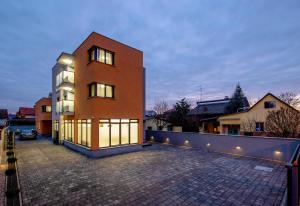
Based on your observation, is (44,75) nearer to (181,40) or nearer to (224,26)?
(181,40)

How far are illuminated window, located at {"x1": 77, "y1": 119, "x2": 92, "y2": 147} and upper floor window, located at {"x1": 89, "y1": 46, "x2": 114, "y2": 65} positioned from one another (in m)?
5.12

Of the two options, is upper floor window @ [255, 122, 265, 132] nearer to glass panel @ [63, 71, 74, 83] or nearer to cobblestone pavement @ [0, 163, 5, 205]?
glass panel @ [63, 71, 74, 83]

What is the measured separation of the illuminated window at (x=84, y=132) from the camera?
498 inches

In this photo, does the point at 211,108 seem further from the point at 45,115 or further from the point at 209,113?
the point at 45,115

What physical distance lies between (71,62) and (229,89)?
39.9 metres

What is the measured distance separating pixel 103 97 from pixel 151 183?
775cm

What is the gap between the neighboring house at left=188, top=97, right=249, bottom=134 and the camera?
93.8ft

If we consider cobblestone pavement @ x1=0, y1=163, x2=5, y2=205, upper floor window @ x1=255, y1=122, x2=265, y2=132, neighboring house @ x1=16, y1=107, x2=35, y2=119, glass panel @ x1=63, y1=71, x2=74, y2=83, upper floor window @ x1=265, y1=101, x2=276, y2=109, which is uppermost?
glass panel @ x1=63, y1=71, x2=74, y2=83

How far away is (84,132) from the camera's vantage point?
1342 centimetres

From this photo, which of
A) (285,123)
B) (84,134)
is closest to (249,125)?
(285,123)

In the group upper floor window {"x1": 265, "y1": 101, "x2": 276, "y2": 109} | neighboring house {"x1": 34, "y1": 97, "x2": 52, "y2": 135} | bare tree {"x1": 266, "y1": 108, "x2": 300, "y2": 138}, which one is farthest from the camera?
neighboring house {"x1": 34, "y1": 97, "x2": 52, "y2": 135}

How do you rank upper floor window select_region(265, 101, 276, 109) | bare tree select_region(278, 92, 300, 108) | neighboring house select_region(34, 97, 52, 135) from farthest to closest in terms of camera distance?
1. neighboring house select_region(34, 97, 52, 135)
2. bare tree select_region(278, 92, 300, 108)
3. upper floor window select_region(265, 101, 276, 109)

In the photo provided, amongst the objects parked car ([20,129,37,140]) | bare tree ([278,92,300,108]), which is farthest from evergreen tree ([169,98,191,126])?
parked car ([20,129,37,140])

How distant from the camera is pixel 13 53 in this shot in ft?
116
